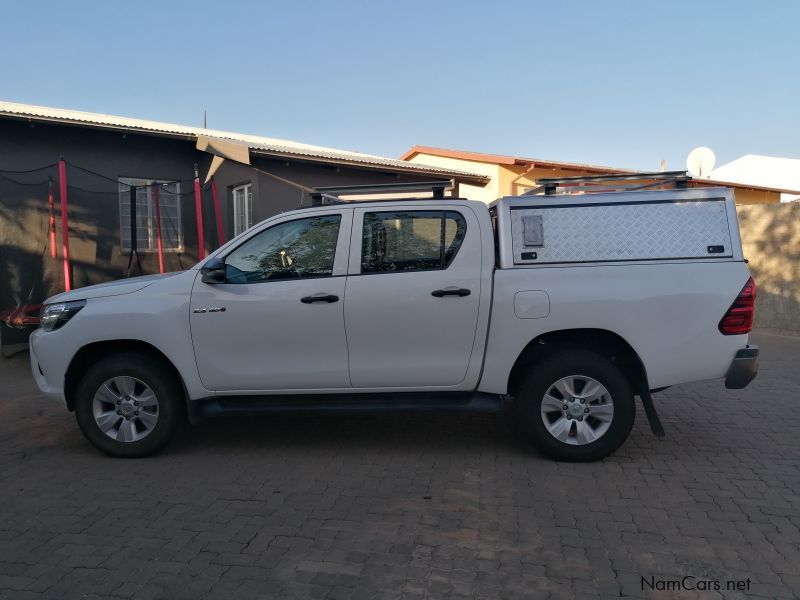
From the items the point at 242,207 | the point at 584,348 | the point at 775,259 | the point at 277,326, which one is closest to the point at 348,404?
the point at 277,326

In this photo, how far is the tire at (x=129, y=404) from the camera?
5.02m

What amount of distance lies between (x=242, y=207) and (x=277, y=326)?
25.5ft

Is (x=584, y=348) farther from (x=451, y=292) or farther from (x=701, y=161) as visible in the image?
(x=701, y=161)

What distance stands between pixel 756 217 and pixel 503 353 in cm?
925

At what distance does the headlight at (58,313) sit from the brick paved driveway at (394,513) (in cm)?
107

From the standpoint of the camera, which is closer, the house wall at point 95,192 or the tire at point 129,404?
the tire at point 129,404

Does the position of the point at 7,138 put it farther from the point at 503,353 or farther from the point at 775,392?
the point at 775,392

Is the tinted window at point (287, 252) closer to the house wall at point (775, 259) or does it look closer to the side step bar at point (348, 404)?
the side step bar at point (348, 404)

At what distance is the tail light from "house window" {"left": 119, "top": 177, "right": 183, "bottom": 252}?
9301 millimetres

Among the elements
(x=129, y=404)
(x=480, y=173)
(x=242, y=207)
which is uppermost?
(x=480, y=173)

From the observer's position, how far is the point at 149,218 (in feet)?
38.1

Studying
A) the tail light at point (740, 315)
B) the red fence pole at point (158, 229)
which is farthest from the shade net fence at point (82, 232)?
the tail light at point (740, 315)

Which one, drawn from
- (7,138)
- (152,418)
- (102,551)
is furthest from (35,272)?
(102,551)

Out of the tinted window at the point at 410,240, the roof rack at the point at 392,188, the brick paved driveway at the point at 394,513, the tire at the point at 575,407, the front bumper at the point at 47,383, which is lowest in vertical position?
the brick paved driveway at the point at 394,513
